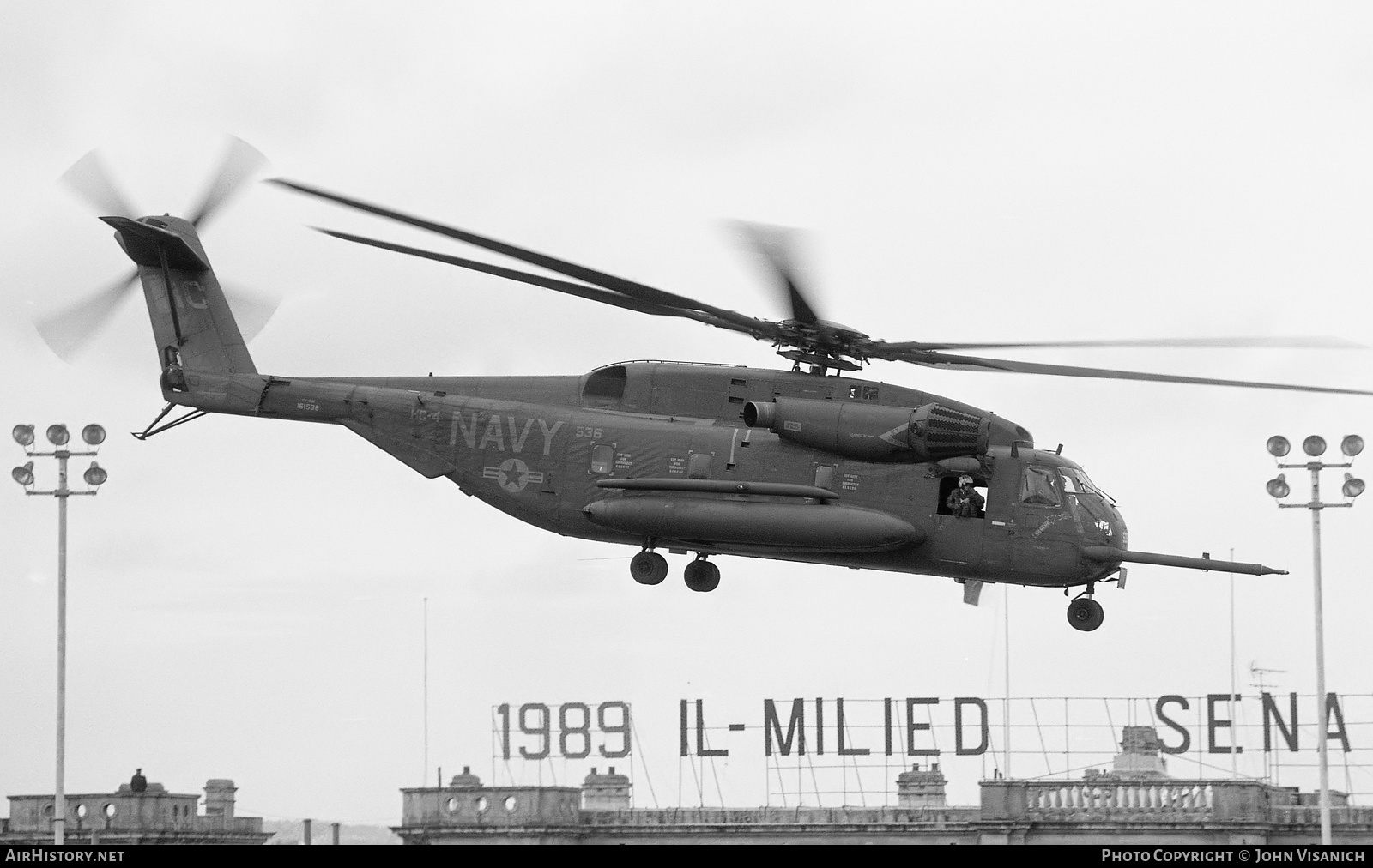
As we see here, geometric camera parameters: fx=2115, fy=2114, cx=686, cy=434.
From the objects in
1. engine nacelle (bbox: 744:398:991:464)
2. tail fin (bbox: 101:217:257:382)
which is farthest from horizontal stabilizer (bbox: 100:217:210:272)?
engine nacelle (bbox: 744:398:991:464)

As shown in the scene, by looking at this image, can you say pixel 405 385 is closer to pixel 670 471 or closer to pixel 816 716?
pixel 670 471

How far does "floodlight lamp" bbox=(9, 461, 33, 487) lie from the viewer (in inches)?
2178

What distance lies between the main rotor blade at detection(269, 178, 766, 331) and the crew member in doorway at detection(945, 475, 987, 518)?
4404mm

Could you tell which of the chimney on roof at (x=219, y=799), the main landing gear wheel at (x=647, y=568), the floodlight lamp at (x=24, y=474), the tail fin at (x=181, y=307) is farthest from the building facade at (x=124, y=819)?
the main landing gear wheel at (x=647, y=568)

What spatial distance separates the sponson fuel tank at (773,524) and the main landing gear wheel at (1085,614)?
10.0 feet

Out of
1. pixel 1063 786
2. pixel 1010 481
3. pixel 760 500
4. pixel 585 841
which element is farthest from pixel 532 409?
pixel 585 841

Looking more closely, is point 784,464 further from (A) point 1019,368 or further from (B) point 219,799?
(B) point 219,799

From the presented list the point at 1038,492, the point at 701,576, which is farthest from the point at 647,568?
the point at 1038,492

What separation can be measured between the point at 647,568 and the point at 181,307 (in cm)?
1136

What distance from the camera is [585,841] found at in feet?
305

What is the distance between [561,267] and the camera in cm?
3306

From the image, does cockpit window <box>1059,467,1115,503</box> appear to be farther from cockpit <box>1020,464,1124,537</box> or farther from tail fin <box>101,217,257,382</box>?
tail fin <box>101,217,257,382</box>
